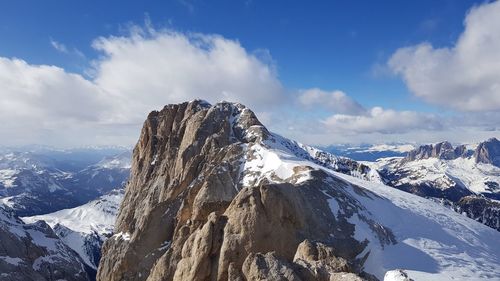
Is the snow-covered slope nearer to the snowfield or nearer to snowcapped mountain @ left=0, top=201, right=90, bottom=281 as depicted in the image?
the snowfield

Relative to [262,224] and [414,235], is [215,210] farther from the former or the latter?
[414,235]

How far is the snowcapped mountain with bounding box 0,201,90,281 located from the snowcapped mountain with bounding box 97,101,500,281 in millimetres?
44614

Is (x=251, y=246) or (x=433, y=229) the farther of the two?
(x=433, y=229)

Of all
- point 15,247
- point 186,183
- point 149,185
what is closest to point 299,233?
point 186,183

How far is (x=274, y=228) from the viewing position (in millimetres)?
60406

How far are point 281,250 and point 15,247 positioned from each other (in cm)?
13744

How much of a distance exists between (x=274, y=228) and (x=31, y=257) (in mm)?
136342

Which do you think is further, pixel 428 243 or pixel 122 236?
pixel 122 236

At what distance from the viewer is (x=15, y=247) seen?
536ft

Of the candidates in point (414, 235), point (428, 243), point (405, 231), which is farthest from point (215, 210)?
point (428, 243)

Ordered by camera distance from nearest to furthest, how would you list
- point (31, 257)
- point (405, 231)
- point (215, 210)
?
point (215, 210)
point (405, 231)
point (31, 257)

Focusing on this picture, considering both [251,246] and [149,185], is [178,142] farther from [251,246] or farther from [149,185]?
[251,246]

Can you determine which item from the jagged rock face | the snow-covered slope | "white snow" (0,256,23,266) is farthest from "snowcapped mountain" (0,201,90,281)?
the snow-covered slope

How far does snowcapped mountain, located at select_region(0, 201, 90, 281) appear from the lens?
149625 millimetres
